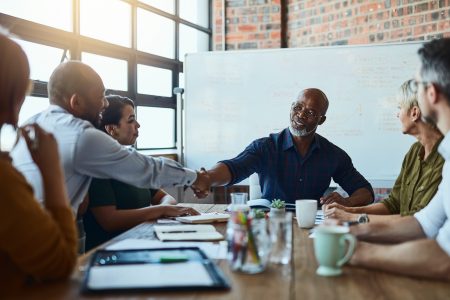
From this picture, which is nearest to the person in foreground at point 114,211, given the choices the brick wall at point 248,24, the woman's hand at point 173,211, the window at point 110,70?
the woman's hand at point 173,211

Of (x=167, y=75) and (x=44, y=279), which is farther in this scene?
(x=167, y=75)

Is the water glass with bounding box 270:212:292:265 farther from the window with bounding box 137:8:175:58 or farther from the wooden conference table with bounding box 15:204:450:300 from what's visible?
the window with bounding box 137:8:175:58

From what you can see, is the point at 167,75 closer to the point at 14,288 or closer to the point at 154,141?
the point at 154,141

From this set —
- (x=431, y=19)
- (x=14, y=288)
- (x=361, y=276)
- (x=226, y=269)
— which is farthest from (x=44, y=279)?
(x=431, y=19)

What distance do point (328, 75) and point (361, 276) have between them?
10.4 feet

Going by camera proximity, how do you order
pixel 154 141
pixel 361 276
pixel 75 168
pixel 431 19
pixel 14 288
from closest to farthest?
pixel 14 288 < pixel 361 276 < pixel 75 168 < pixel 431 19 < pixel 154 141

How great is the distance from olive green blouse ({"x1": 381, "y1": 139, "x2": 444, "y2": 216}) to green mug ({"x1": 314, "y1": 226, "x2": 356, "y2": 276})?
96 centimetres

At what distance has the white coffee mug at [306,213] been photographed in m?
1.78

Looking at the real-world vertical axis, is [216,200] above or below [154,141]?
below

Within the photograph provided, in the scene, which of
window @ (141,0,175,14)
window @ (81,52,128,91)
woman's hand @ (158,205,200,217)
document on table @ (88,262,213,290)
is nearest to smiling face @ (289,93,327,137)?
woman's hand @ (158,205,200,217)

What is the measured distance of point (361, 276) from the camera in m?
1.16

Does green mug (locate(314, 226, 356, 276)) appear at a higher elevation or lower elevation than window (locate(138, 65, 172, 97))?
lower

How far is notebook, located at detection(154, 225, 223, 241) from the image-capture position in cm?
155

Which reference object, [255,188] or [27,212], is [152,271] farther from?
[255,188]
